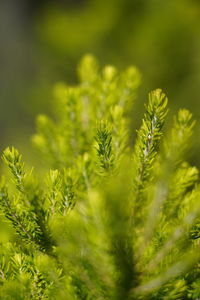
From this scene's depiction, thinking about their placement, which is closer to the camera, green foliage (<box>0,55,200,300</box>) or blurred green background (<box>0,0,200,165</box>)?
green foliage (<box>0,55,200,300</box>)

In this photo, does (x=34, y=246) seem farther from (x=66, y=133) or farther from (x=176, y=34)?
(x=176, y=34)

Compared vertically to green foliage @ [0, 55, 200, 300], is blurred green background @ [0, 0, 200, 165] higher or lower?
higher

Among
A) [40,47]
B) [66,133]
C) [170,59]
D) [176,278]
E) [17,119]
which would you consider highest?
[17,119]

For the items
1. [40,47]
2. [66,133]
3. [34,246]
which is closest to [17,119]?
[40,47]

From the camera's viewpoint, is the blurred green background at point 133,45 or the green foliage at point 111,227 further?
the blurred green background at point 133,45

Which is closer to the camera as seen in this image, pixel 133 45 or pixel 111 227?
pixel 111 227

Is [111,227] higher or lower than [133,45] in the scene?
lower

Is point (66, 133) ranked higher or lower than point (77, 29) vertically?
lower

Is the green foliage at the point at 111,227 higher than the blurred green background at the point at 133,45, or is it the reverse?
the blurred green background at the point at 133,45
